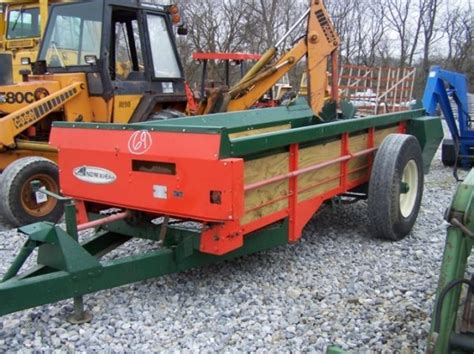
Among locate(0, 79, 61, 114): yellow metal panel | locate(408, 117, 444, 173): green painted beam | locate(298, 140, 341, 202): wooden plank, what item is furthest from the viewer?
locate(0, 79, 61, 114): yellow metal panel

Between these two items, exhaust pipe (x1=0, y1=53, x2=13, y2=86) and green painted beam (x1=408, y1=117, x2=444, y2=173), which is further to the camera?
exhaust pipe (x1=0, y1=53, x2=13, y2=86)

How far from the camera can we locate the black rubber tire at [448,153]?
8945mm

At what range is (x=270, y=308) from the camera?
341 cm

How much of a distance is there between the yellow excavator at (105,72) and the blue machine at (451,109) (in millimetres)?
2324

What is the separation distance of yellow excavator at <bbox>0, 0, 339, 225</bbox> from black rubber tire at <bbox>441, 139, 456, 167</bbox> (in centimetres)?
342

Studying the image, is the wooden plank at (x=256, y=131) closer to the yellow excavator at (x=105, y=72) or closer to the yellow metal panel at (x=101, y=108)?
the yellow excavator at (x=105, y=72)

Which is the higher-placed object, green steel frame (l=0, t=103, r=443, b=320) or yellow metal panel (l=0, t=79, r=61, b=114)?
yellow metal panel (l=0, t=79, r=61, b=114)

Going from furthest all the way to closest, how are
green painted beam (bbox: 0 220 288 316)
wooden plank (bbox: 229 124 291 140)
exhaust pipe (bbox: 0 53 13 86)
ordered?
exhaust pipe (bbox: 0 53 13 86) < wooden plank (bbox: 229 124 291 140) < green painted beam (bbox: 0 220 288 316)

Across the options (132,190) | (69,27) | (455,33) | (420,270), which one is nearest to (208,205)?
(132,190)

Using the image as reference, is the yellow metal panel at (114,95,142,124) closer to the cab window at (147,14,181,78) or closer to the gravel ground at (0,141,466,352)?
the cab window at (147,14,181,78)

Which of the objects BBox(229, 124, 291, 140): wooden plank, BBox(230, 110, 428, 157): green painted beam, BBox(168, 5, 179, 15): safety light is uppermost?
BBox(168, 5, 179, 15): safety light

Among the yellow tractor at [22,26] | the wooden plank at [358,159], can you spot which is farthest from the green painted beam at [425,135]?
the yellow tractor at [22,26]

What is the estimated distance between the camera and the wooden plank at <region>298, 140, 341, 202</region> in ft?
12.7

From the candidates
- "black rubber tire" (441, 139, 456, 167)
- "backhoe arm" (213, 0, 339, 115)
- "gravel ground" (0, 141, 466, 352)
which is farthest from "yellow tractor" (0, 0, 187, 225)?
"black rubber tire" (441, 139, 456, 167)
